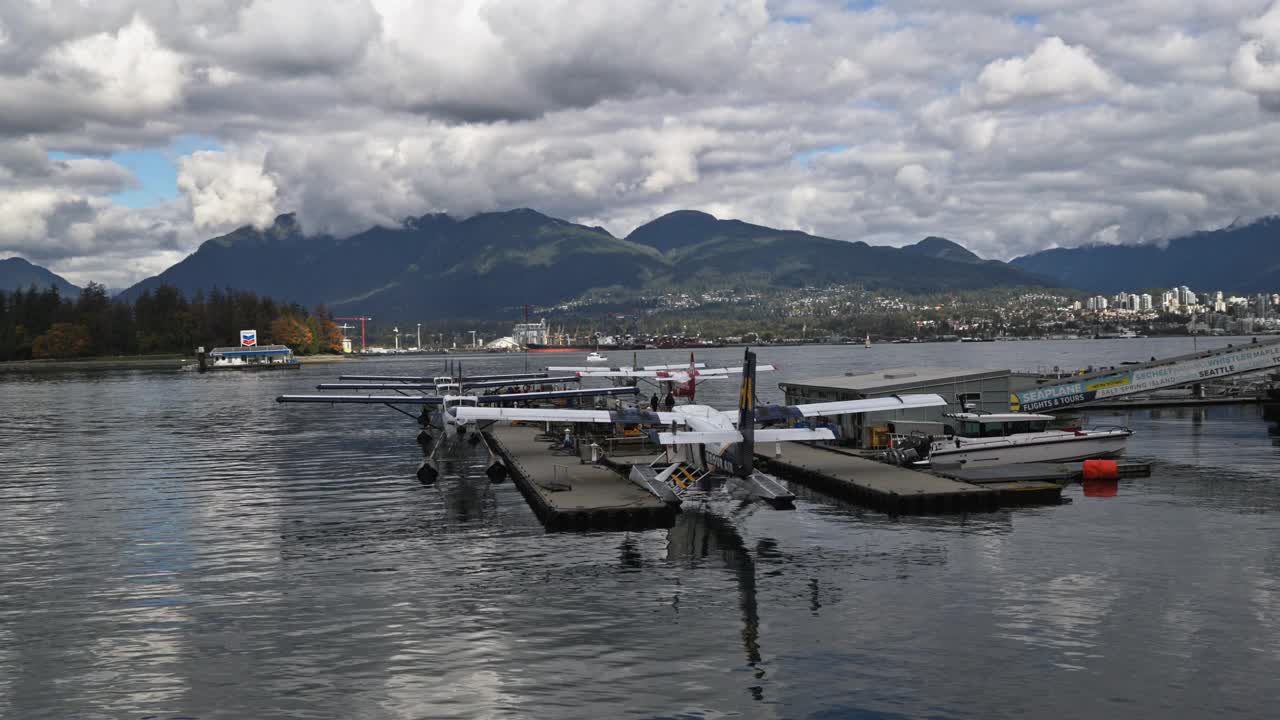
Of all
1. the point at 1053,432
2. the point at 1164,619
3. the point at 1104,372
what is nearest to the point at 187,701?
the point at 1164,619

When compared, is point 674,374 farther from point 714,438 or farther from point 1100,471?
point 714,438

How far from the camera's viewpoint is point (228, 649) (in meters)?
22.0

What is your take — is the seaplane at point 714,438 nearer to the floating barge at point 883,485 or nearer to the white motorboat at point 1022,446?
the floating barge at point 883,485

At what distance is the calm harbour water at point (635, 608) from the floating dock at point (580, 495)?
2.19 ft

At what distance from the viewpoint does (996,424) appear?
50562 millimetres

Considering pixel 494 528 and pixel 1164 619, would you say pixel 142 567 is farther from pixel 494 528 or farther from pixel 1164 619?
pixel 1164 619

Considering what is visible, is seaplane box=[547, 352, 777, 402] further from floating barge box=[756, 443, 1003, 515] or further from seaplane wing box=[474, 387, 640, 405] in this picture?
floating barge box=[756, 443, 1003, 515]

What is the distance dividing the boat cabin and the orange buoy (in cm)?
460

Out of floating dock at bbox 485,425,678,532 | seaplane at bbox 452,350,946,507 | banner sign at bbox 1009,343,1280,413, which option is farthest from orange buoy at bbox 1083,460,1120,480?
banner sign at bbox 1009,343,1280,413

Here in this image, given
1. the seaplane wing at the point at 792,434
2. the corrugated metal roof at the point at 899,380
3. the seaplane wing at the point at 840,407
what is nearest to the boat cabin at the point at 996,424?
the corrugated metal roof at the point at 899,380

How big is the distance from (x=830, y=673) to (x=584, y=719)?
4.96 metres

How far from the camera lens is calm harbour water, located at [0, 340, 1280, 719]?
19.0 meters

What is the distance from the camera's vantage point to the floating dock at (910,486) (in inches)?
1446

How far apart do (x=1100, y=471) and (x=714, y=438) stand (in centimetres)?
1951
